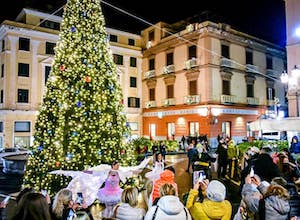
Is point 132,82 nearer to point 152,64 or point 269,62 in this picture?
point 152,64

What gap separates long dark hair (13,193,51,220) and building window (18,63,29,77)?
27682 millimetres

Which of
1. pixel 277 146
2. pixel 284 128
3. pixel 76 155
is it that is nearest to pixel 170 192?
pixel 76 155

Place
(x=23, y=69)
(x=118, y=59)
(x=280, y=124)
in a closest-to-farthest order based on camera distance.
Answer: (x=280, y=124), (x=23, y=69), (x=118, y=59)

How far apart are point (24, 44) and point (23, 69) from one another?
2.36 meters

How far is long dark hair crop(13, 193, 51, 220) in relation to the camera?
333cm

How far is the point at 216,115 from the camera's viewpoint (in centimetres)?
2783

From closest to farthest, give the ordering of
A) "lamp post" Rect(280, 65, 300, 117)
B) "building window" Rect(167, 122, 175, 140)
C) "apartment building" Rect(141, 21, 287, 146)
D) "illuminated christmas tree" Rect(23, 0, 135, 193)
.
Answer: "illuminated christmas tree" Rect(23, 0, 135, 193)
"lamp post" Rect(280, 65, 300, 117)
"apartment building" Rect(141, 21, 287, 146)
"building window" Rect(167, 122, 175, 140)

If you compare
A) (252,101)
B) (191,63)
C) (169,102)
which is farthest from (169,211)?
(252,101)

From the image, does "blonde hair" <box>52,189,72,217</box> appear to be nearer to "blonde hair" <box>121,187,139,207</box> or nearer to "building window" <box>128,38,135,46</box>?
"blonde hair" <box>121,187,139,207</box>

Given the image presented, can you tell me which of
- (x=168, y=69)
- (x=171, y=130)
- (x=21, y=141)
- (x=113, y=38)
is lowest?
(x=21, y=141)

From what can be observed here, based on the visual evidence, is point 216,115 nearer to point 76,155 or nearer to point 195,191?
point 76,155

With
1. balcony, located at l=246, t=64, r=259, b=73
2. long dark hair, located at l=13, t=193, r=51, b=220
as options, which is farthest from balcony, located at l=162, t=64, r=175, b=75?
long dark hair, located at l=13, t=193, r=51, b=220

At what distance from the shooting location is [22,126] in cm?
2842

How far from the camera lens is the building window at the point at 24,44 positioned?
28312 mm
